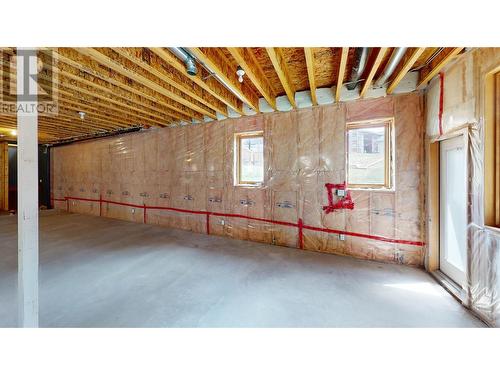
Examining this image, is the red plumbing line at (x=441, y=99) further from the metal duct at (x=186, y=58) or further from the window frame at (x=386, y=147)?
the metal duct at (x=186, y=58)

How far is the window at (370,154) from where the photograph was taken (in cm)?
350

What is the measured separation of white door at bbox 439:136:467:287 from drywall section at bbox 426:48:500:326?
0.29 m

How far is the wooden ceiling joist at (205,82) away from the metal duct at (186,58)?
8cm

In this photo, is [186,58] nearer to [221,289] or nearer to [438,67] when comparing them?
[221,289]

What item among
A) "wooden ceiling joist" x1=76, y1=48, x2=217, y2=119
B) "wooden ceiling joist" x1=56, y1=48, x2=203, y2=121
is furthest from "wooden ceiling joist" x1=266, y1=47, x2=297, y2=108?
"wooden ceiling joist" x1=56, y1=48, x2=203, y2=121

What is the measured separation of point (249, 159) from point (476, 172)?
12.0 feet

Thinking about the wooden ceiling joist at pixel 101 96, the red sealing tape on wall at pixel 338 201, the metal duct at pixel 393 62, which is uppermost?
the wooden ceiling joist at pixel 101 96

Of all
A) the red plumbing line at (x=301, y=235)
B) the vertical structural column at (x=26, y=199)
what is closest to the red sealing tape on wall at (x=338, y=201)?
the red plumbing line at (x=301, y=235)

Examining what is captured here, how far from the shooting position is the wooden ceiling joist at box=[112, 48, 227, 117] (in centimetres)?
234

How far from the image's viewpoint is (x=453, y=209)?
108 inches

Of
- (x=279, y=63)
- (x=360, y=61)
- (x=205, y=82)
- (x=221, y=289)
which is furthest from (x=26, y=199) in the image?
(x=360, y=61)

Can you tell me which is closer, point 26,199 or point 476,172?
point 26,199
